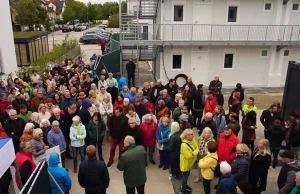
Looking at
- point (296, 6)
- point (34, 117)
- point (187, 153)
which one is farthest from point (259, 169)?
point (296, 6)

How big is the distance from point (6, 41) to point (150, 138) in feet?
37.8

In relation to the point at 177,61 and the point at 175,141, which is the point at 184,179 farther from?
the point at 177,61

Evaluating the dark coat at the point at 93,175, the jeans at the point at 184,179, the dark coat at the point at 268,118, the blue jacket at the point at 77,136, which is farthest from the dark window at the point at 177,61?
the dark coat at the point at 93,175

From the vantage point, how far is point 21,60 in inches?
794

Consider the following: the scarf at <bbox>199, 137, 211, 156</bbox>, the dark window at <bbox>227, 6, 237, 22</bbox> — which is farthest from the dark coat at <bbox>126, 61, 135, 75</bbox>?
the scarf at <bbox>199, 137, 211, 156</bbox>

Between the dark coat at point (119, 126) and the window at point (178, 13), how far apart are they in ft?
31.8

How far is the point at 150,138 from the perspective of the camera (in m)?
7.68

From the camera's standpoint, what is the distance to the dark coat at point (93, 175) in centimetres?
513

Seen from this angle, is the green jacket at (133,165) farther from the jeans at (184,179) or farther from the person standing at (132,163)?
the jeans at (184,179)

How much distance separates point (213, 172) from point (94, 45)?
32.5 m

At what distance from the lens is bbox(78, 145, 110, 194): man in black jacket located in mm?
5113

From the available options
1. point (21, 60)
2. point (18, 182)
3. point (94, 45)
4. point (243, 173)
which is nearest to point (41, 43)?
point (21, 60)

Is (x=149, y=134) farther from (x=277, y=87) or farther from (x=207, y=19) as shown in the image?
(x=277, y=87)

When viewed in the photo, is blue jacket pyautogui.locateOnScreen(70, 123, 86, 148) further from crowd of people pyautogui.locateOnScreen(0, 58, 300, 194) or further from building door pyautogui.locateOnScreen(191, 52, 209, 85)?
building door pyautogui.locateOnScreen(191, 52, 209, 85)
